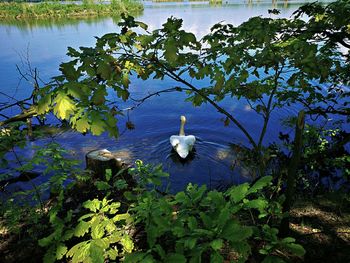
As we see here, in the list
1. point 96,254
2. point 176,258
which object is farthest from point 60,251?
point 176,258

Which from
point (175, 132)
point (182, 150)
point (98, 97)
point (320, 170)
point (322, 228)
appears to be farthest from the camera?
point (175, 132)

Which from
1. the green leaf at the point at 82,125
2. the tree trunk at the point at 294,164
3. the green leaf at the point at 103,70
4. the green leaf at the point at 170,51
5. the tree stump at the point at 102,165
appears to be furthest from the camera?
the tree stump at the point at 102,165

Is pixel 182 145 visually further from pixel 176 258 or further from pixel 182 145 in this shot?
pixel 176 258

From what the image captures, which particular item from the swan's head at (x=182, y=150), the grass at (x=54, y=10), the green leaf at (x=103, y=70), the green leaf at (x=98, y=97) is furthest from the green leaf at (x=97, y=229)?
the grass at (x=54, y=10)

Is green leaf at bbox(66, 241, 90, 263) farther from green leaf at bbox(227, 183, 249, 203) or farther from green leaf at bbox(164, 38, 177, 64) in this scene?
green leaf at bbox(164, 38, 177, 64)

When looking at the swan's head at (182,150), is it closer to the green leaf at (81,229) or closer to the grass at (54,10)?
the green leaf at (81,229)

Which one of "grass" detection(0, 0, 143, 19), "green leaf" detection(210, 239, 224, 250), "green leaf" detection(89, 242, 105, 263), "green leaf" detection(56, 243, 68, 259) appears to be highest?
"grass" detection(0, 0, 143, 19)

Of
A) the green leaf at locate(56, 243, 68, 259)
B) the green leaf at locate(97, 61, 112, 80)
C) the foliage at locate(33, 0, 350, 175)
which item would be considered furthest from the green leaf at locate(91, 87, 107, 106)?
the green leaf at locate(56, 243, 68, 259)

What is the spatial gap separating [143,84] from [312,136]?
7.98m

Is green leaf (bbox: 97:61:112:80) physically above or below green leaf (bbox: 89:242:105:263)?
above

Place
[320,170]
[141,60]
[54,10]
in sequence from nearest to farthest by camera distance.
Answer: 1. [141,60]
2. [320,170]
3. [54,10]

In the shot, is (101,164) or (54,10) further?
(54,10)

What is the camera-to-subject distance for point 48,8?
107 feet

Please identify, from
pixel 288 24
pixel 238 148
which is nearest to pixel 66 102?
pixel 288 24
